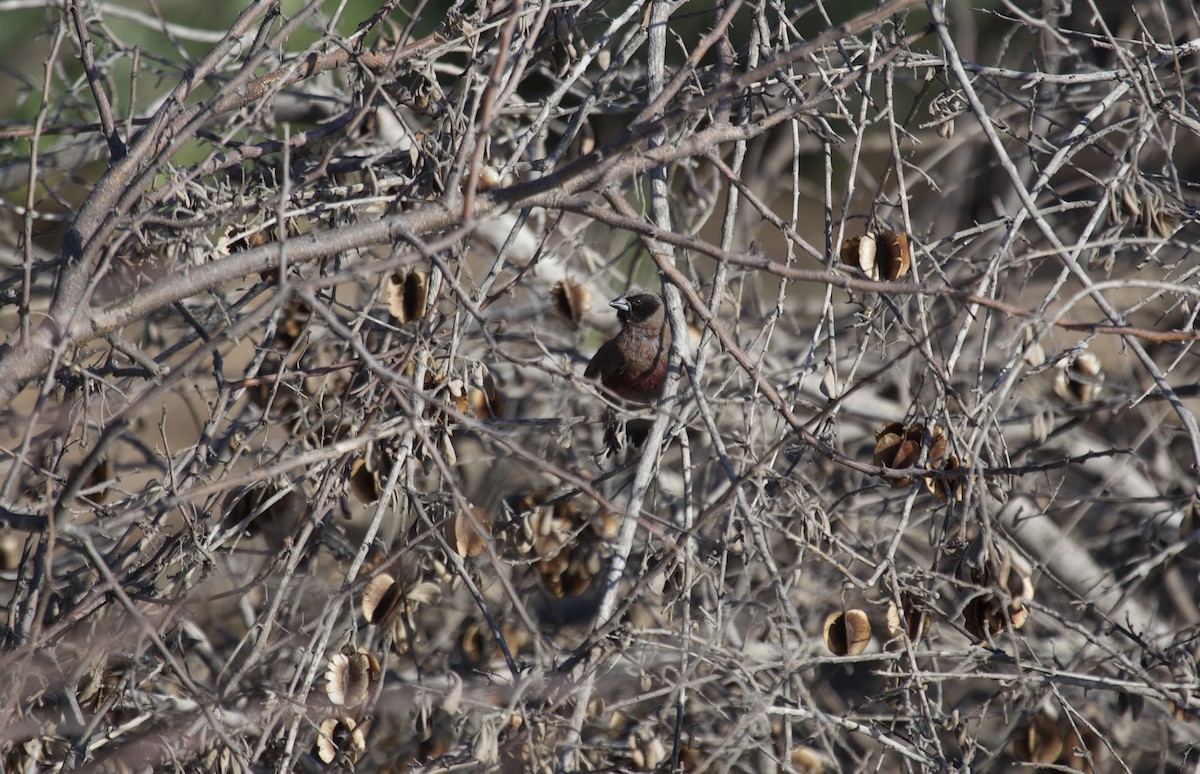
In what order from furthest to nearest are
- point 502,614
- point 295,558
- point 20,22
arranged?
point 20,22 → point 502,614 → point 295,558

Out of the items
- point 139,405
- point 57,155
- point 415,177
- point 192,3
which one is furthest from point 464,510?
point 192,3

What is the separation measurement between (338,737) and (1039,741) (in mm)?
1846

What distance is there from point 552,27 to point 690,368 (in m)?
0.99

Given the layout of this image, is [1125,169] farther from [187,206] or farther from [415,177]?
[187,206]

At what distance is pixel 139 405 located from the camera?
64.9 inches

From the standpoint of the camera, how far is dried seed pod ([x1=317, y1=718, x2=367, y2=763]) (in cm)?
236

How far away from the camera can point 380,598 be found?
2.38 m

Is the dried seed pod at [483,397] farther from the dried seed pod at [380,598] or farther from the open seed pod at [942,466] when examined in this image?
the open seed pod at [942,466]

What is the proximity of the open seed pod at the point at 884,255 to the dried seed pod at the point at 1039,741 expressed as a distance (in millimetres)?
1329

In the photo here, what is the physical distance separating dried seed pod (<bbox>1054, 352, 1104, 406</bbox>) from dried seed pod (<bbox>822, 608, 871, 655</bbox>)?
2.69ft

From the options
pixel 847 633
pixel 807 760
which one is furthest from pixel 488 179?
pixel 807 760

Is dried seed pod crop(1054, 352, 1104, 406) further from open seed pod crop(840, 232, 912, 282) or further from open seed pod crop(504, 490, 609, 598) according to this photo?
open seed pod crop(504, 490, 609, 598)

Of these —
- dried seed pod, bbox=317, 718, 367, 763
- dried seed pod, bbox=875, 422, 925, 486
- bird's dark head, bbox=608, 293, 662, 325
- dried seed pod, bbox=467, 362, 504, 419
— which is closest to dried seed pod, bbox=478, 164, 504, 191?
dried seed pod, bbox=467, 362, 504, 419

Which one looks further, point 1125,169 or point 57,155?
point 57,155
